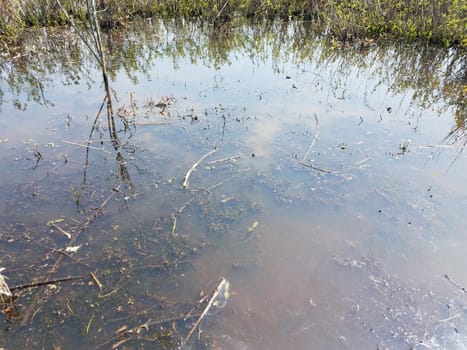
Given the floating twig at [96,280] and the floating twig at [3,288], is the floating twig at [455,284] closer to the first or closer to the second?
the floating twig at [96,280]

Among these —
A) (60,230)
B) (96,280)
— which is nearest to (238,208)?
(96,280)

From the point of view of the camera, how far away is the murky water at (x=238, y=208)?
2.77 metres

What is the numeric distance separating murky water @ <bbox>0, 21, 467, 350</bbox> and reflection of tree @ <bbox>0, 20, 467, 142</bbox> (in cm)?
10

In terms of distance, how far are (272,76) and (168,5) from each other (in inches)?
210

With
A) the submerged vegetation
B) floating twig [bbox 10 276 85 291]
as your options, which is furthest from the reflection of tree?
floating twig [bbox 10 276 85 291]

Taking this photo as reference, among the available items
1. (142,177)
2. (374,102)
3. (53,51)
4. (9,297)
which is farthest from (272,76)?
(9,297)

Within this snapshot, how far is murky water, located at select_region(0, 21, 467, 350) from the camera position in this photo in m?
2.77

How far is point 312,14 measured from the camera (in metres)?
10.5

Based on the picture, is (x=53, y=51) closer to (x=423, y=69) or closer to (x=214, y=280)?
(x=214, y=280)

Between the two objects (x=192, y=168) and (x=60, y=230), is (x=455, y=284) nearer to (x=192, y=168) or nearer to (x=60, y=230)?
(x=192, y=168)

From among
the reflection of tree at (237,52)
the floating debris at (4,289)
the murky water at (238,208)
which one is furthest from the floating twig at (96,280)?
the reflection of tree at (237,52)

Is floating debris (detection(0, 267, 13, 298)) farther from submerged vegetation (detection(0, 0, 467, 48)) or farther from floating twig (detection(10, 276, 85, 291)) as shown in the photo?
submerged vegetation (detection(0, 0, 467, 48))

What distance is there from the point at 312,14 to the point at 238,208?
8.66 metres

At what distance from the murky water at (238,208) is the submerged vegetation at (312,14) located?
1644 millimetres
